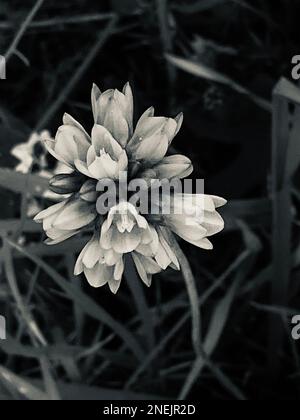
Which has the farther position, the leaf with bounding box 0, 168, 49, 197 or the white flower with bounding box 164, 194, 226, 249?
the leaf with bounding box 0, 168, 49, 197

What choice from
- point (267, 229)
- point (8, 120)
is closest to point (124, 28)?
point (8, 120)

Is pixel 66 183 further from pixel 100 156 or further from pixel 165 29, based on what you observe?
pixel 165 29

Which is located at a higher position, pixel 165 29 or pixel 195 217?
pixel 165 29

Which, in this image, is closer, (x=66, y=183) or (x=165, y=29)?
(x=66, y=183)

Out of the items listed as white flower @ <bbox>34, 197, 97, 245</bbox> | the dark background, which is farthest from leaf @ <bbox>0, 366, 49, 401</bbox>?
white flower @ <bbox>34, 197, 97, 245</bbox>

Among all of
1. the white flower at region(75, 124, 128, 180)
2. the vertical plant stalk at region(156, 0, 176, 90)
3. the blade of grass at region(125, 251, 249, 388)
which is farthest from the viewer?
the vertical plant stalk at region(156, 0, 176, 90)

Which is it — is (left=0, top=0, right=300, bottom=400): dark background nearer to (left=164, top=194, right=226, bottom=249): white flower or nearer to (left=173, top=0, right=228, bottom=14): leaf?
(left=173, top=0, right=228, bottom=14): leaf
